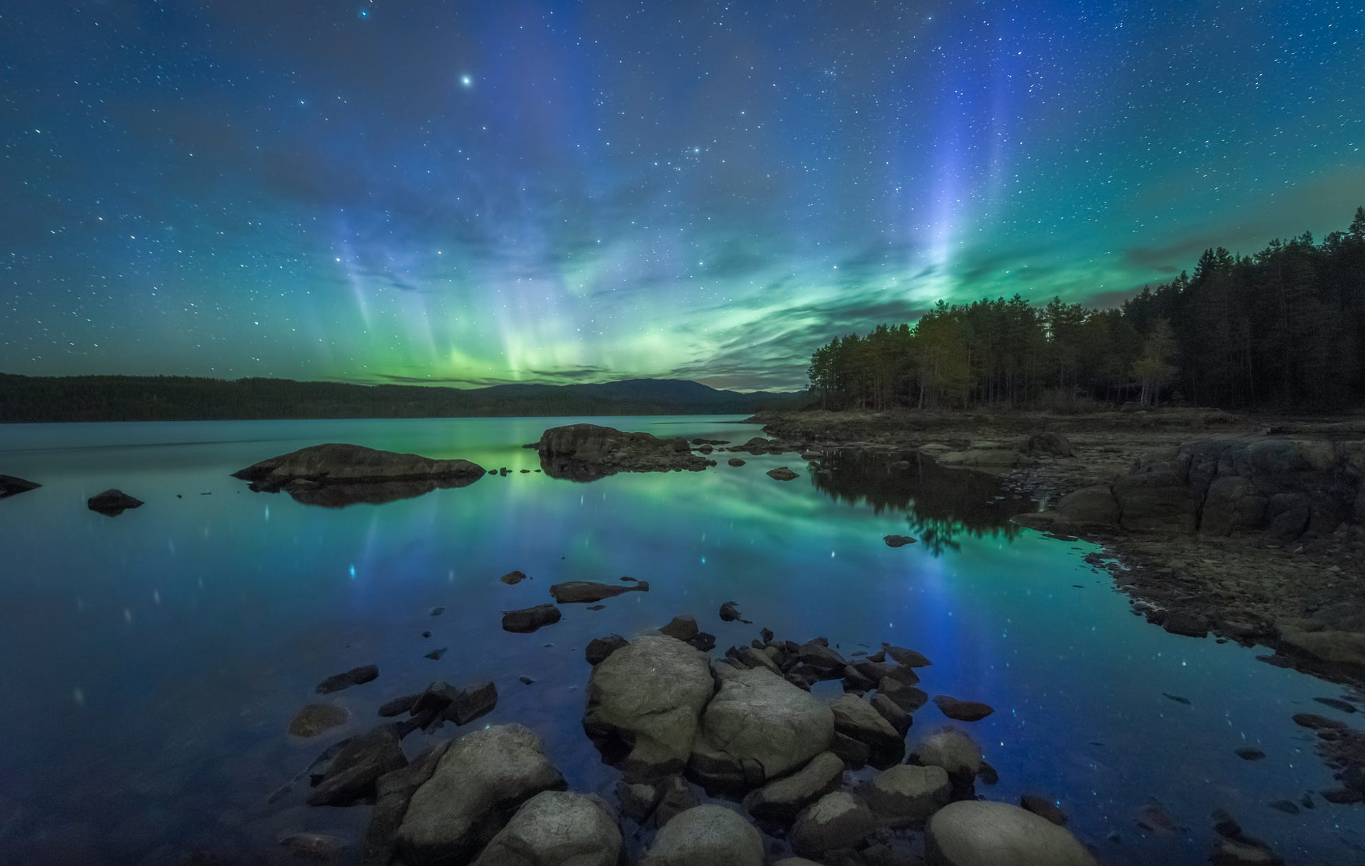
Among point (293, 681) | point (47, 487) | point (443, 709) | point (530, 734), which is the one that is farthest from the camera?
point (47, 487)

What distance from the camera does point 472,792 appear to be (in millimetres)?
4926

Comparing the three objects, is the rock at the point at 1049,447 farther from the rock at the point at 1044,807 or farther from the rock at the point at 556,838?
the rock at the point at 556,838

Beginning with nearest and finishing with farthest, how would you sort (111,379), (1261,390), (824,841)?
(824,841), (1261,390), (111,379)

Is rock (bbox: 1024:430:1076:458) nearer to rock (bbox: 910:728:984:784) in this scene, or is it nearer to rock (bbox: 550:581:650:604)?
rock (bbox: 550:581:650:604)

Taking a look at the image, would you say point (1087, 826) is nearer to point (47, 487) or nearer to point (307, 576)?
point (307, 576)

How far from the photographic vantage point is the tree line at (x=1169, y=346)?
58969 mm

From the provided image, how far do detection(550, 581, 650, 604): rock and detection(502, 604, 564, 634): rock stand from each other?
3.33 feet

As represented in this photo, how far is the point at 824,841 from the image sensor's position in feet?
15.6

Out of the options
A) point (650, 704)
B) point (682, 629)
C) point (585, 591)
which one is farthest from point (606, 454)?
point (650, 704)

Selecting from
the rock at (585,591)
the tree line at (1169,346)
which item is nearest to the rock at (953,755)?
the rock at (585,591)

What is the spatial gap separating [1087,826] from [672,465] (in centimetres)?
3602

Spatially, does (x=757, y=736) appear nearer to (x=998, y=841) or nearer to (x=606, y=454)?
(x=998, y=841)

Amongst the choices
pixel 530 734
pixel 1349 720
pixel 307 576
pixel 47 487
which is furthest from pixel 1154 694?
pixel 47 487

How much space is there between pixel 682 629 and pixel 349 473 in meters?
30.1
